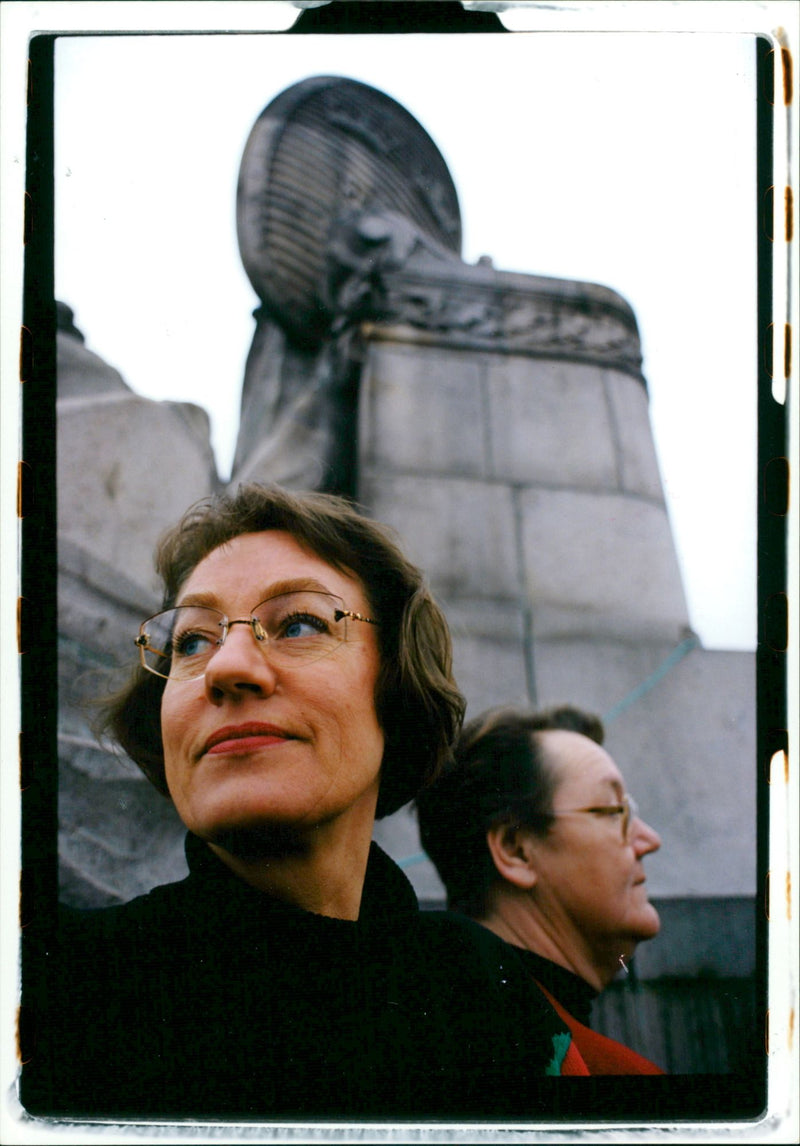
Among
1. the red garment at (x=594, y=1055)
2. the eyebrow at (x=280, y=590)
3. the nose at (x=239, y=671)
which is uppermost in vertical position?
the eyebrow at (x=280, y=590)

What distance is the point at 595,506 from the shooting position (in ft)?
9.95

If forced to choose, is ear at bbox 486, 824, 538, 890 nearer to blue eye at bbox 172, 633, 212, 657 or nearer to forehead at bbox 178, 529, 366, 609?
forehead at bbox 178, 529, 366, 609

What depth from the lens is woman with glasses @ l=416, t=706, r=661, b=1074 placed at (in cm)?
267

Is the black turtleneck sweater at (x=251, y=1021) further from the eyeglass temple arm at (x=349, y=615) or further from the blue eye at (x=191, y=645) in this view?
the eyeglass temple arm at (x=349, y=615)

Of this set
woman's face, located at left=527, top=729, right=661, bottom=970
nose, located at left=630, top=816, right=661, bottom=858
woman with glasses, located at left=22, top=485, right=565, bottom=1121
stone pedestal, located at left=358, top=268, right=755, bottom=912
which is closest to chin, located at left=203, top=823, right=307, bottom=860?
woman with glasses, located at left=22, top=485, right=565, bottom=1121

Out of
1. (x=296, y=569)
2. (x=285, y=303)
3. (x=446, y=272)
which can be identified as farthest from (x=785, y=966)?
(x=285, y=303)

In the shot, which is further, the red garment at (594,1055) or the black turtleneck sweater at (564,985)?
the black turtleneck sweater at (564,985)

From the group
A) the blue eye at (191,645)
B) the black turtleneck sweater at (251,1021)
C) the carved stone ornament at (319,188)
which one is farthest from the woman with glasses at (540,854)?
the carved stone ornament at (319,188)

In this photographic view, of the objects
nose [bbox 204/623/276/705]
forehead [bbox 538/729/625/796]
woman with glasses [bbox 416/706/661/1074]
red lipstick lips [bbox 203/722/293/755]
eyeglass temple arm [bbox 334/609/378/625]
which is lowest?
woman with glasses [bbox 416/706/661/1074]

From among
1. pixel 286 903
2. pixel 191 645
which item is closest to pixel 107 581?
pixel 191 645

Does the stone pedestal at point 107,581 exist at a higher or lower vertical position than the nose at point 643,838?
higher

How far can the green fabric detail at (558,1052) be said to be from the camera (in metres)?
2.44

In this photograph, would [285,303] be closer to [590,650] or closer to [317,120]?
[317,120]

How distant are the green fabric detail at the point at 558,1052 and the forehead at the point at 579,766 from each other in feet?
1.92
